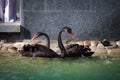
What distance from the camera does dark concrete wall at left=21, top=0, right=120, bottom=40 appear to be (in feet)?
37.6

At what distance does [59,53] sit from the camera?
9.79 metres

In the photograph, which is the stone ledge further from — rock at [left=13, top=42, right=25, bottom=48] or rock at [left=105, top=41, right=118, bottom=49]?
rock at [left=105, top=41, right=118, bottom=49]

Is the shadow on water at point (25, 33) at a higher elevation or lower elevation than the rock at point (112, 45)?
higher

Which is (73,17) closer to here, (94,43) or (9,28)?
(94,43)

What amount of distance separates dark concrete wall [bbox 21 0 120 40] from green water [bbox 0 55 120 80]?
6.32ft

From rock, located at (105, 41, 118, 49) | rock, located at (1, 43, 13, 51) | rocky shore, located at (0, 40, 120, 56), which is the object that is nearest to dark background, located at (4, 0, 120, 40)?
rocky shore, located at (0, 40, 120, 56)

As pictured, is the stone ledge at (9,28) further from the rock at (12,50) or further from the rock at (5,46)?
the rock at (12,50)

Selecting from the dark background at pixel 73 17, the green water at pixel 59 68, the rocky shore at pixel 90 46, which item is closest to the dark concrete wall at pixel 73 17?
the dark background at pixel 73 17

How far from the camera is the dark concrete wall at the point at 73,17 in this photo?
11445 millimetres

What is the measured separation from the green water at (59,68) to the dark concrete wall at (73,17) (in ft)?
6.32

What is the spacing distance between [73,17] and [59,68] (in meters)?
3.31

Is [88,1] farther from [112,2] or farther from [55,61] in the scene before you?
[55,61]

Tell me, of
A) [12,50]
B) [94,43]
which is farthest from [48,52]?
[94,43]

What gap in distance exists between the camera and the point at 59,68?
861 cm
